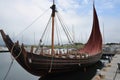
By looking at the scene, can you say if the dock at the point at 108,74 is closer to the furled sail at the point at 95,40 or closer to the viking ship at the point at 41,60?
the viking ship at the point at 41,60

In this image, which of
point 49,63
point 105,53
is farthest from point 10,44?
point 105,53

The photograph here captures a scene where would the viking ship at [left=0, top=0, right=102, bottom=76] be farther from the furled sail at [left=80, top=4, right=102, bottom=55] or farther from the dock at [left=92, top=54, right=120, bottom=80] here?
the furled sail at [left=80, top=4, right=102, bottom=55]

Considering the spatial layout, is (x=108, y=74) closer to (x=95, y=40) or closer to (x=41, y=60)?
(x=41, y=60)

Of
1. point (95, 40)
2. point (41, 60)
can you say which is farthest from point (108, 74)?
point (95, 40)

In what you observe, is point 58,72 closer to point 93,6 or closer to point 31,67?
point 31,67

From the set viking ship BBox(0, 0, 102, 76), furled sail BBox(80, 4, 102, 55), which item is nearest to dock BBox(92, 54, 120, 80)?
viking ship BBox(0, 0, 102, 76)

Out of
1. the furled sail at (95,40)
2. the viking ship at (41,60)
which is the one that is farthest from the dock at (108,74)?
the furled sail at (95,40)

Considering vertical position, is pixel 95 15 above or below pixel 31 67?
above

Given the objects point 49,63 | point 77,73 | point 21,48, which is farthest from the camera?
point 77,73

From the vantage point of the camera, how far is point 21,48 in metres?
16.9

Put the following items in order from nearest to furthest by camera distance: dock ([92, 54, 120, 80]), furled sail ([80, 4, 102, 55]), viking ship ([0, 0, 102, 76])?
dock ([92, 54, 120, 80]) → viking ship ([0, 0, 102, 76]) → furled sail ([80, 4, 102, 55])

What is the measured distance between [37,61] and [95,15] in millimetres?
20865

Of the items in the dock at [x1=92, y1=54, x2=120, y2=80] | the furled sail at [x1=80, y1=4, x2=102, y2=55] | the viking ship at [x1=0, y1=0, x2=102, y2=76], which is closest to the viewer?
the dock at [x1=92, y1=54, x2=120, y2=80]

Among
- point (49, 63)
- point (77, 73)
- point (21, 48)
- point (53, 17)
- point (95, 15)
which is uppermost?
point (95, 15)
